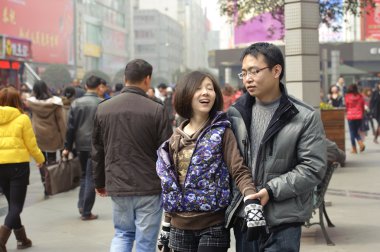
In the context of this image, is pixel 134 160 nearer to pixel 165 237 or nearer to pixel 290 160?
pixel 165 237

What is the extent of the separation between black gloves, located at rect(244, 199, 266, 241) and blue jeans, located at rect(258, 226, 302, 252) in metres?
0.20

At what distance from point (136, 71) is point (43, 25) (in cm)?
6813

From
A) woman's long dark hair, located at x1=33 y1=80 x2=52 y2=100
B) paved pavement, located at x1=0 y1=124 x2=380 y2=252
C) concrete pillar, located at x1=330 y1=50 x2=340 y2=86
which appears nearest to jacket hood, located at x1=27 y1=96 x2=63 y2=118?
woman's long dark hair, located at x1=33 y1=80 x2=52 y2=100

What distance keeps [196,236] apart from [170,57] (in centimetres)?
13931

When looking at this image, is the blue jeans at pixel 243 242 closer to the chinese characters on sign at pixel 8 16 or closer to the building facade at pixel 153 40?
the chinese characters on sign at pixel 8 16

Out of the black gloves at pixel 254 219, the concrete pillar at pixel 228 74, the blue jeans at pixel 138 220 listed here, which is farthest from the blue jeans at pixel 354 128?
the concrete pillar at pixel 228 74

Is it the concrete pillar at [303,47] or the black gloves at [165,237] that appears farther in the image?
the concrete pillar at [303,47]

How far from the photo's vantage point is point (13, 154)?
251 inches

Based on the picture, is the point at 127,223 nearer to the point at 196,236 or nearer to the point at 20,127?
the point at 196,236

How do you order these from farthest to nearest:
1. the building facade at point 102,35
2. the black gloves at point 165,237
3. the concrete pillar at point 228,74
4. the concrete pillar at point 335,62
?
the building facade at point 102,35, the concrete pillar at point 228,74, the concrete pillar at point 335,62, the black gloves at point 165,237

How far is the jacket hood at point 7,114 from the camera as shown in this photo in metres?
6.38

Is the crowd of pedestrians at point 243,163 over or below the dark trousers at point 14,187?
over

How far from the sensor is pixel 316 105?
29.3 feet

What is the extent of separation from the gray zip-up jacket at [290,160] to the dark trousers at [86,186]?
4.93 metres
